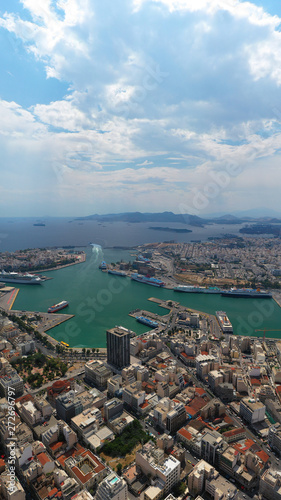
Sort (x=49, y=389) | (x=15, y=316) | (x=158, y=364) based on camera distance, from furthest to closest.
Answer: (x=15, y=316)
(x=158, y=364)
(x=49, y=389)

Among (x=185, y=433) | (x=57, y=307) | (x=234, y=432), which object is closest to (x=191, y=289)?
(x=57, y=307)

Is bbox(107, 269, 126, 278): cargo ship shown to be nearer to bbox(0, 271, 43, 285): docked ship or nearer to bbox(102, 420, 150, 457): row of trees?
bbox(0, 271, 43, 285): docked ship

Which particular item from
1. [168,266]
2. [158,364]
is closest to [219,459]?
[158,364]

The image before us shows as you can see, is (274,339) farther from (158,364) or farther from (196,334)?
(158,364)

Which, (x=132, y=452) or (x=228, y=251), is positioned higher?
(x=228, y=251)

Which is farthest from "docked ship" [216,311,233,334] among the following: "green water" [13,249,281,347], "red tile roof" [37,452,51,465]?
"red tile roof" [37,452,51,465]

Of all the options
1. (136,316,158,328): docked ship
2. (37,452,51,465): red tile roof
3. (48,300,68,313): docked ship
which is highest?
(48,300,68,313): docked ship

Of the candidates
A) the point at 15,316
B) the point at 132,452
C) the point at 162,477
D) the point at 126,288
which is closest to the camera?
the point at 162,477
